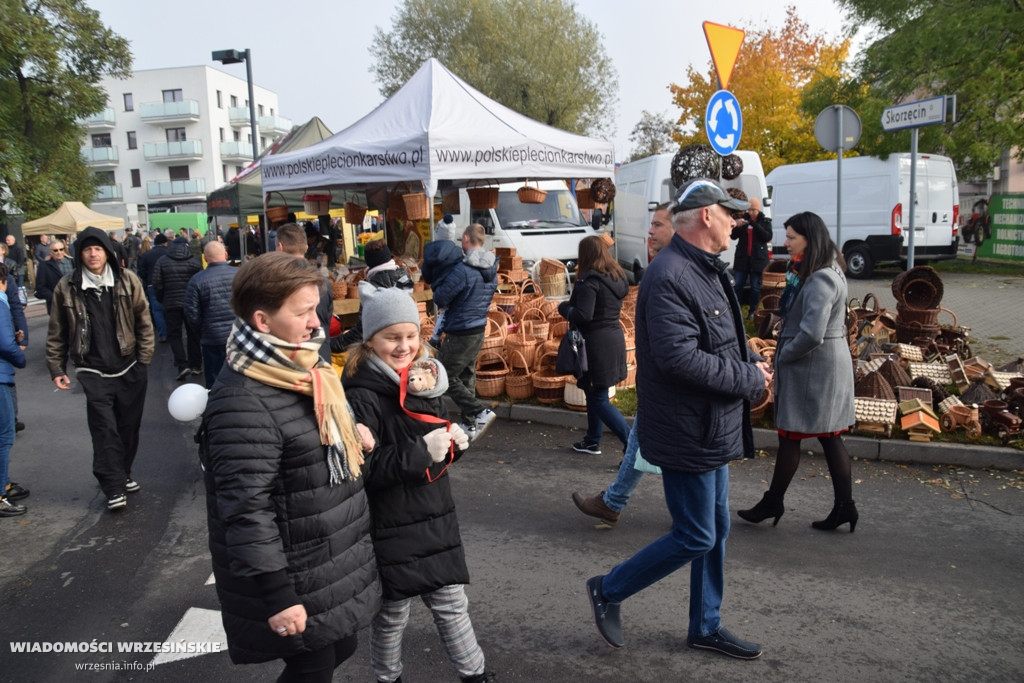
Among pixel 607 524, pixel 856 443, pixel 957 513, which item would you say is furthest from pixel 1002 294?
pixel 607 524

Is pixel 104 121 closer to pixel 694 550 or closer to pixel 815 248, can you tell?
pixel 815 248

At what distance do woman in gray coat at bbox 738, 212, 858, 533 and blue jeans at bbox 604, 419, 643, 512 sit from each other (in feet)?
2.84

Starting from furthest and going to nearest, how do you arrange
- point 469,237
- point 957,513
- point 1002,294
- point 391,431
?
point 1002,294
point 469,237
point 957,513
point 391,431

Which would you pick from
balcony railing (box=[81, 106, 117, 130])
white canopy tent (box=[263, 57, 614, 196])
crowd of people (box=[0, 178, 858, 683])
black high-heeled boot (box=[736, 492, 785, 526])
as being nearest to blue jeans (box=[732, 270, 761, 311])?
white canopy tent (box=[263, 57, 614, 196])

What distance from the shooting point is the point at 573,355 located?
223 inches

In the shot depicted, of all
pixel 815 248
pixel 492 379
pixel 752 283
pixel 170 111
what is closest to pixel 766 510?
pixel 815 248

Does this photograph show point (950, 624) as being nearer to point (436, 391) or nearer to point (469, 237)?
point (436, 391)

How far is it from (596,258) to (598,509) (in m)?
1.87

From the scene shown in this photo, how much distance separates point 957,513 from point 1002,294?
1112cm

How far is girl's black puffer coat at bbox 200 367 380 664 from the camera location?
2039mm

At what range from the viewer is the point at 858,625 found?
3.49 m

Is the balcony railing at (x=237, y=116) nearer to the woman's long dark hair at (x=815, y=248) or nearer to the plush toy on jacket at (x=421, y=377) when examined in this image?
the woman's long dark hair at (x=815, y=248)

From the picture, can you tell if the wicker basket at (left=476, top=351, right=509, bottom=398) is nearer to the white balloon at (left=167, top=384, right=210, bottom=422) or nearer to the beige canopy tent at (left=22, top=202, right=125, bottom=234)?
the white balloon at (left=167, top=384, right=210, bottom=422)

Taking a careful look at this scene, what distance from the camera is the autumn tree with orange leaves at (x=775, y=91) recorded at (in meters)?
24.8
